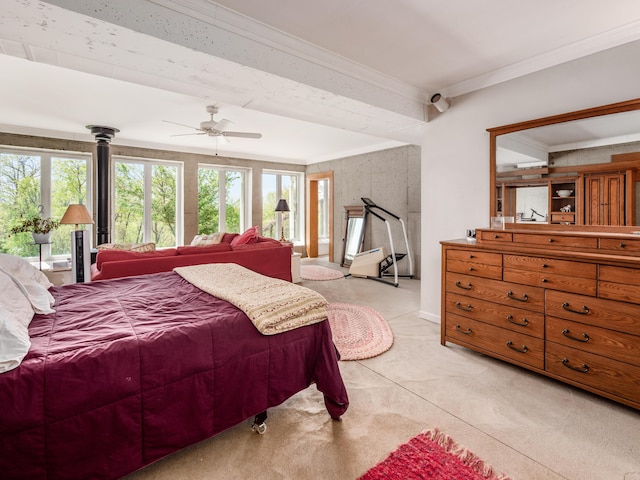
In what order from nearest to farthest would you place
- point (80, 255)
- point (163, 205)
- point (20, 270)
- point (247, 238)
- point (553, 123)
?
1. point (20, 270)
2. point (553, 123)
3. point (80, 255)
4. point (247, 238)
5. point (163, 205)

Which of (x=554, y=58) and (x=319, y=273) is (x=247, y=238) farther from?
(x=554, y=58)

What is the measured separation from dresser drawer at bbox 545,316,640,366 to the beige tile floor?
341 mm

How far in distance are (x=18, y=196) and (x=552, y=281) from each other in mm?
7108

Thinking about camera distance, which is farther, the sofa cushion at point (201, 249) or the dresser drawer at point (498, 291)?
the sofa cushion at point (201, 249)

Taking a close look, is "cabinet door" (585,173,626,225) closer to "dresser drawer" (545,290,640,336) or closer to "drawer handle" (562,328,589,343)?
"dresser drawer" (545,290,640,336)

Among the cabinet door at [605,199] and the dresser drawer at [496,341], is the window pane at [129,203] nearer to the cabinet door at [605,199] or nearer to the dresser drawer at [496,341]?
the dresser drawer at [496,341]

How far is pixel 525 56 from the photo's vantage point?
8.29 ft

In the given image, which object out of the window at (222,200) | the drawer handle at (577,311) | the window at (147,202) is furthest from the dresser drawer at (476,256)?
the window at (147,202)

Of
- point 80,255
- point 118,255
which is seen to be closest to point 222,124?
point 118,255

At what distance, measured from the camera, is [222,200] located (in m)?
7.23

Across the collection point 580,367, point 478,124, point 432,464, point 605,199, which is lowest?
point 432,464

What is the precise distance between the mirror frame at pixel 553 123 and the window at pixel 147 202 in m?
5.85

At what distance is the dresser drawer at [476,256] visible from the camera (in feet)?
8.00

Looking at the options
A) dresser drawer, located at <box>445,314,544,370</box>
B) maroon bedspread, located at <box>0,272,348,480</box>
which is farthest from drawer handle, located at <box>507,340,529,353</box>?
maroon bedspread, located at <box>0,272,348,480</box>
